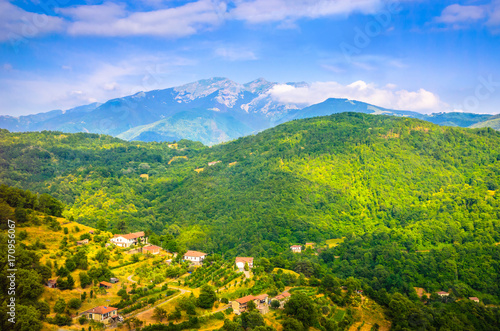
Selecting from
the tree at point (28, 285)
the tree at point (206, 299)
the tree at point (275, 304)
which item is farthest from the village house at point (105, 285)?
the tree at point (275, 304)

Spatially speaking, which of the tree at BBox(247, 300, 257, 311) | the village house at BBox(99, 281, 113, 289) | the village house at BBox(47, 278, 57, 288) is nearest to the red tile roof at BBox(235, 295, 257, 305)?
the tree at BBox(247, 300, 257, 311)

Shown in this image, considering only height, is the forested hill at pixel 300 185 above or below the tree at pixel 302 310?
above

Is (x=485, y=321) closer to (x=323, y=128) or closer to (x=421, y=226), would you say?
(x=421, y=226)

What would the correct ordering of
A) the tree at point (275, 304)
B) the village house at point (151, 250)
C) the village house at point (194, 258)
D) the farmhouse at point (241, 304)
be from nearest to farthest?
1. the farmhouse at point (241, 304)
2. the tree at point (275, 304)
3. the village house at point (151, 250)
4. the village house at point (194, 258)

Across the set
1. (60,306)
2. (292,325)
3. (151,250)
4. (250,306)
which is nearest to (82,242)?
(151,250)

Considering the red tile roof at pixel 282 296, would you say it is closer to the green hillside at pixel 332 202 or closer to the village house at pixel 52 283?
the green hillside at pixel 332 202

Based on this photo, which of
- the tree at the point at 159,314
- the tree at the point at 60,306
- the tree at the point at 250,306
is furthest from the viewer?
the tree at the point at 250,306

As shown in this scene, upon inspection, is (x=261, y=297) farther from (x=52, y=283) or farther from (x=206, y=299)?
(x=52, y=283)

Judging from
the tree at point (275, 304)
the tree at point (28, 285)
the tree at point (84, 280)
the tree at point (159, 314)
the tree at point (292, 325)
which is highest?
the tree at point (28, 285)
